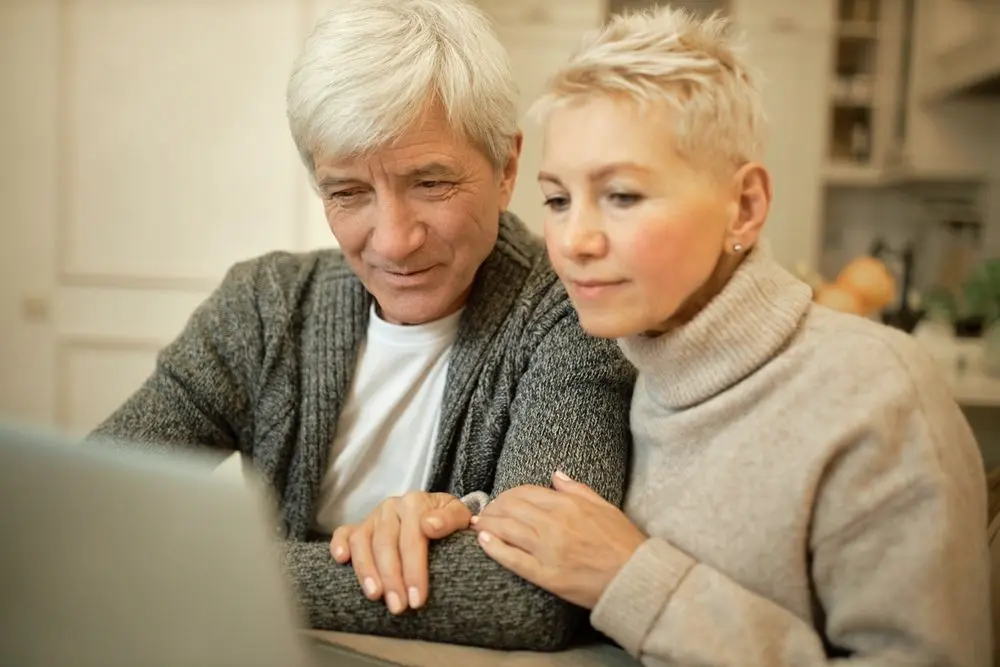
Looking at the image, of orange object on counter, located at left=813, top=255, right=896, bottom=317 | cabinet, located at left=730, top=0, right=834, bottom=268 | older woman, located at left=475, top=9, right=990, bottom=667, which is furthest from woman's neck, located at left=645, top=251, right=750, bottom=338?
cabinet, located at left=730, top=0, right=834, bottom=268

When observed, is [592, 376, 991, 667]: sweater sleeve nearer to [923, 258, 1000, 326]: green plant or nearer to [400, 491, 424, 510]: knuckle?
[400, 491, 424, 510]: knuckle

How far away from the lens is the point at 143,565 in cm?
40

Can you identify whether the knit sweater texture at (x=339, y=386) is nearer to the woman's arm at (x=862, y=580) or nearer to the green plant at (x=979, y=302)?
the woman's arm at (x=862, y=580)

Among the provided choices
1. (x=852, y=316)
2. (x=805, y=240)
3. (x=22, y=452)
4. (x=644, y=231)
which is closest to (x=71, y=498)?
(x=22, y=452)

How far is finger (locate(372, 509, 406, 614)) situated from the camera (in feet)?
2.43

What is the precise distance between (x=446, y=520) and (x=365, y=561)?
0.25ft

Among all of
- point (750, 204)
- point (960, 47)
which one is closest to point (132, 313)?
point (750, 204)

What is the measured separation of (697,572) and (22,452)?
47cm

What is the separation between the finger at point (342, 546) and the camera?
0.79m

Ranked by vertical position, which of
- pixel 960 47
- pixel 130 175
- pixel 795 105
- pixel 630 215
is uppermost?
pixel 960 47

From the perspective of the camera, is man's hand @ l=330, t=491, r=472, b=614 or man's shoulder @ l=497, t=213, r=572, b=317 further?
man's shoulder @ l=497, t=213, r=572, b=317

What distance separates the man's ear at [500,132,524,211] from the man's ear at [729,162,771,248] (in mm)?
366

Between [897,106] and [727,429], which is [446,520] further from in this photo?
[897,106]

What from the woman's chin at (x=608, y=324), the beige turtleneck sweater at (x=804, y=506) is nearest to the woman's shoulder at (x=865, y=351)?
the beige turtleneck sweater at (x=804, y=506)
